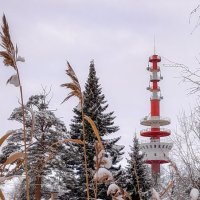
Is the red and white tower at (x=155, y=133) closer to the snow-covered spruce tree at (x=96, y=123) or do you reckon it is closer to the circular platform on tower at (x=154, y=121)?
the circular platform on tower at (x=154, y=121)

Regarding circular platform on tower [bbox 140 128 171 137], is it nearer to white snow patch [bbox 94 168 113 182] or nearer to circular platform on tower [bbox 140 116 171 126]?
circular platform on tower [bbox 140 116 171 126]

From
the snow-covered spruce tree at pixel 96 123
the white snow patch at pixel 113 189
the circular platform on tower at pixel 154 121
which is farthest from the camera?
the circular platform on tower at pixel 154 121

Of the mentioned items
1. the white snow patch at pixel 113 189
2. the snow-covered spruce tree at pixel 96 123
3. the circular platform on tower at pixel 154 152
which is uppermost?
the circular platform on tower at pixel 154 152

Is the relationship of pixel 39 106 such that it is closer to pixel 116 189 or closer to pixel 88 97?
pixel 88 97

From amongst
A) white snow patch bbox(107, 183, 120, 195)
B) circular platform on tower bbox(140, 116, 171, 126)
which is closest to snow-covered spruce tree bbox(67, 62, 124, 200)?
white snow patch bbox(107, 183, 120, 195)

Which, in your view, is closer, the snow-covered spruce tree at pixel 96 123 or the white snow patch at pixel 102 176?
the white snow patch at pixel 102 176

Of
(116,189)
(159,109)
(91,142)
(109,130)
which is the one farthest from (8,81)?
(159,109)

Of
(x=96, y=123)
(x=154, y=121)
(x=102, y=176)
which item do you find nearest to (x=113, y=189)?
(x=102, y=176)

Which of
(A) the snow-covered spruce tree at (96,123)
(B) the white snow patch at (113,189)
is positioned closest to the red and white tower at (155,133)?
(A) the snow-covered spruce tree at (96,123)

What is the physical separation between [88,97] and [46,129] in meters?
2.79

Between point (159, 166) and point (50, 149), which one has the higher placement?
point (159, 166)

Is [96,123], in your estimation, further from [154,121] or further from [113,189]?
[154,121]

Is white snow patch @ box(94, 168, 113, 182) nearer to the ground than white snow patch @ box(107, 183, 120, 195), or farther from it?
farther from it

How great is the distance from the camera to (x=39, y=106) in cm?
2595
